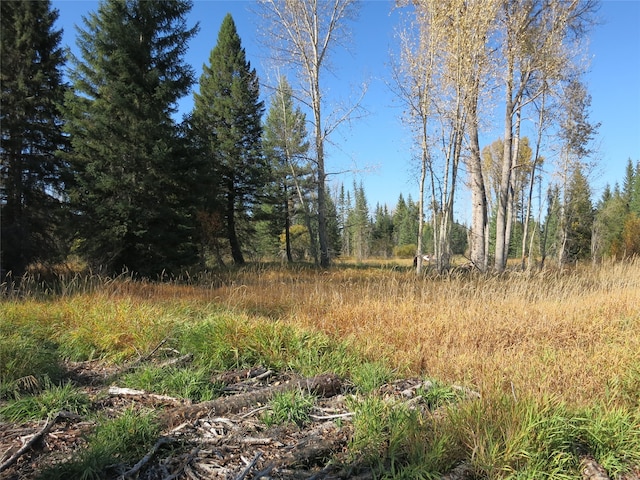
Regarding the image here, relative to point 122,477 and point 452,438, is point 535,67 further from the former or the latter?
point 122,477

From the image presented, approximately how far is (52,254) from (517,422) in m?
12.0

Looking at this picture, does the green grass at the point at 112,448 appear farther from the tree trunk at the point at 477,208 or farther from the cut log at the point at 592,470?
the tree trunk at the point at 477,208

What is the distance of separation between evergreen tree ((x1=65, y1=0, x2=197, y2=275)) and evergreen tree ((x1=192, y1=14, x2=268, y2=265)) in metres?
8.38

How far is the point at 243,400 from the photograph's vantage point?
277cm

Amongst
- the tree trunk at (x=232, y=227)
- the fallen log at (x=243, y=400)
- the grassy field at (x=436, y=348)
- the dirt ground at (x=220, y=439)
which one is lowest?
the dirt ground at (x=220, y=439)

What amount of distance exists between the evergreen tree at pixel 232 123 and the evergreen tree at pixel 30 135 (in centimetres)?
880

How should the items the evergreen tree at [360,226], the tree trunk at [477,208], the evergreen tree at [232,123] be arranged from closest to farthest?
the tree trunk at [477,208], the evergreen tree at [232,123], the evergreen tree at [360,226]

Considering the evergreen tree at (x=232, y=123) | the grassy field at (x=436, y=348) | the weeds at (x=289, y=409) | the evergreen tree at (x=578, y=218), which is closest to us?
the grassy field at (x=436, y=348)

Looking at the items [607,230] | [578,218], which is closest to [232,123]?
[578,218]

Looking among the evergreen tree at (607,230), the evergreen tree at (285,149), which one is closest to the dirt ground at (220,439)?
the evergreen tree at (285,149)

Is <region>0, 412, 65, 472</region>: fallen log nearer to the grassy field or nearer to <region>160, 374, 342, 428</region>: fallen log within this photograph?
the grassy field

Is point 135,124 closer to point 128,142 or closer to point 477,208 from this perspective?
point 128,142

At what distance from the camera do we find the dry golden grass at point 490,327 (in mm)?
3330

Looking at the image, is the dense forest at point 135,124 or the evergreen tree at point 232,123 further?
the evergreen tree at point 232,123
